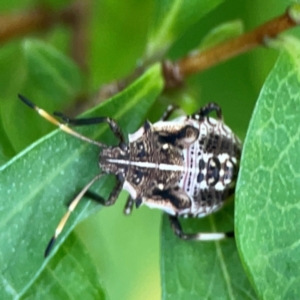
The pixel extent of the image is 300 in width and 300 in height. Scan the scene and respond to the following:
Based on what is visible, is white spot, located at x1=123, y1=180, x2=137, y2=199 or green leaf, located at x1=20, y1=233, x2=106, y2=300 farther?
white spot, located at x1=123, y1=180, x2=137, y2=199

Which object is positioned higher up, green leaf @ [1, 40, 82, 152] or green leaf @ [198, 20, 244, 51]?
green leaf @ [1, 40, 82, 152]

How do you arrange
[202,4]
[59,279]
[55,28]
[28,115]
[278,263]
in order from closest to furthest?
1. [278,263]
2. [59,279]
3. [202,4]
4. [28,115]
5. [55,28]

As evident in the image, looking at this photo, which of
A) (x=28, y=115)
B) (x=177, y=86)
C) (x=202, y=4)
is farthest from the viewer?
(x=28, y=115)

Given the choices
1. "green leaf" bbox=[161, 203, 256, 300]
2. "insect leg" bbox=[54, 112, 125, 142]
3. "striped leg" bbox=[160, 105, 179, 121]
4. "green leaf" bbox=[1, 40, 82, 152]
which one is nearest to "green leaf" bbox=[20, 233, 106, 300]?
"green leaf" bbox=[161, 203, 256, 300]

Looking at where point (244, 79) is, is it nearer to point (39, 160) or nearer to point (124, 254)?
point (124, 254)

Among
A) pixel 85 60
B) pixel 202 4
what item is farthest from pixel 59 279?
pixel 85 60

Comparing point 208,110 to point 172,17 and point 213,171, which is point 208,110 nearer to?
point 213,171

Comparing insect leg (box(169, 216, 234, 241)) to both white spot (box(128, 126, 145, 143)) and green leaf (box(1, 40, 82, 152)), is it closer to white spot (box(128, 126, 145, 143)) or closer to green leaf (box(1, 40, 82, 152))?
white spot (box(128, 126, 145, 143))
